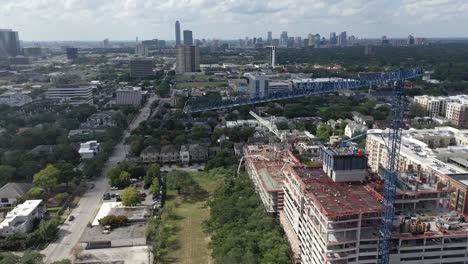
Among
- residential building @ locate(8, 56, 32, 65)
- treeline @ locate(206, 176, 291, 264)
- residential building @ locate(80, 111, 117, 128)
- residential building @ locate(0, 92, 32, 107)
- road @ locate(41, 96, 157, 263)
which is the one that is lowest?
road @ locate(41, 96, 157, 263)

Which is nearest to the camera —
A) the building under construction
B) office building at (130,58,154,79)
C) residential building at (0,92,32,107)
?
the building under construction

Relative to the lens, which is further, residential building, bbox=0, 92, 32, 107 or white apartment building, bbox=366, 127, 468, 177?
residential building, bbox=0, 92, 32, 107

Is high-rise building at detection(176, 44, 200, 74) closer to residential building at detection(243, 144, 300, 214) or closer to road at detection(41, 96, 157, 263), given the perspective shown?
road at detection(41, 96, 157, 263)

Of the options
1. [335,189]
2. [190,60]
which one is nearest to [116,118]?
[335,189]

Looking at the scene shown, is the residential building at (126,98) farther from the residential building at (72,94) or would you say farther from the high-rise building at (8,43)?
the high-rise building at (8,43)

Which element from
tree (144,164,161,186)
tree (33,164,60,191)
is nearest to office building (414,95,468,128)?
tree (144,164,161,186)

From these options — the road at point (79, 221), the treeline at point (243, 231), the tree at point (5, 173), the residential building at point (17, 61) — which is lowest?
the road at point (79, 221)

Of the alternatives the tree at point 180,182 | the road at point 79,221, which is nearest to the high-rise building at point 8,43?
the road at point 79,221

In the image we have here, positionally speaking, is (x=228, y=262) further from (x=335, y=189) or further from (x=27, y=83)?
(x=27, y=83)
